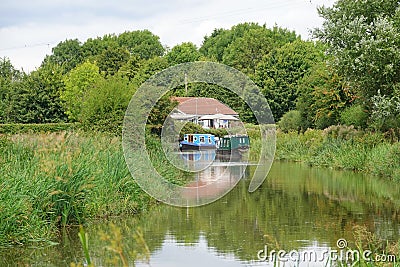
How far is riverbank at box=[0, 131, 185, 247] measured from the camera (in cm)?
939

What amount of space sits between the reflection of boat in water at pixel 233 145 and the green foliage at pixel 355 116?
671cm

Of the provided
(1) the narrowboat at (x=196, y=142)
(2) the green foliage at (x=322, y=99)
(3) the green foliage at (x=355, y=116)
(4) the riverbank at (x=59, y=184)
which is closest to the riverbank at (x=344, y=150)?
(3) the green foliage at (x=355, y=116)

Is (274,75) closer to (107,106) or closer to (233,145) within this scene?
(233,145)

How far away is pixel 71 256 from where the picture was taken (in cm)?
891

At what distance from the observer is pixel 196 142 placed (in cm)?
2855

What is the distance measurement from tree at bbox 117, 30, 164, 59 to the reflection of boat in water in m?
31.0

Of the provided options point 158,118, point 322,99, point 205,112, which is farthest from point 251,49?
point 158,118

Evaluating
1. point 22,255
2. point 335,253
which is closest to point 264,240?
point 335,253

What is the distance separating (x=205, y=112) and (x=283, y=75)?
17.3m

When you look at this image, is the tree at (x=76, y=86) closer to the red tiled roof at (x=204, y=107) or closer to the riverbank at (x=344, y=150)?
the red tiled roof at (x=204, y=107)

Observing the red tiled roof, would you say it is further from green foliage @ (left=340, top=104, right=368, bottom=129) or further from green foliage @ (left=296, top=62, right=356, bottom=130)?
green foliage @ (left=340, top=104, right=368, bottom=129)

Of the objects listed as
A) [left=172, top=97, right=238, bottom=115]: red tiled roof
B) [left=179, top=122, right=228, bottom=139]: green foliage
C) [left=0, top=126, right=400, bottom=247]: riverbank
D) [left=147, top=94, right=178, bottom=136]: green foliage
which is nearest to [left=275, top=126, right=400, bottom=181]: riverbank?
[left=179, top=122, right=228, bottom=139]: green foliage

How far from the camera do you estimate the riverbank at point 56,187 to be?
9.39 metres

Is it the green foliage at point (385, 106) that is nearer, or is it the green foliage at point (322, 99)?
the green foliage at point (385, 106)
